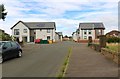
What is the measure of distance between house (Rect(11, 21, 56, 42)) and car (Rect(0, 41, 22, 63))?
7209 centimetres

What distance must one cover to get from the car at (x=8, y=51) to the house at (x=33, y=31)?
72.1 m

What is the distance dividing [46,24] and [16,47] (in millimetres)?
78606

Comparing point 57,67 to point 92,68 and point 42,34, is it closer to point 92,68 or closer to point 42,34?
point 92,68

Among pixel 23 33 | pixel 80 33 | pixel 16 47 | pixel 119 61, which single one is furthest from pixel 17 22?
pixel 119 61

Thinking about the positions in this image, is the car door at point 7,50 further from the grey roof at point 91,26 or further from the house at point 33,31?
the grey roof at point 91,26

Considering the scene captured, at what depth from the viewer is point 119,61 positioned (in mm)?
13938

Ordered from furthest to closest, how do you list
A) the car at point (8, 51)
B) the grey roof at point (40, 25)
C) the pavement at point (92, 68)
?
1. the grey roof at point (40, 25)
2. the car at point (8, 51)
3. the pavement at point (92, 68)

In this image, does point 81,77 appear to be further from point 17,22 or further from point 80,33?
point 80,33

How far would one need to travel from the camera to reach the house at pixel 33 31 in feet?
306

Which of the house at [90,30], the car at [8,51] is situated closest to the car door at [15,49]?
the car at [8,51]

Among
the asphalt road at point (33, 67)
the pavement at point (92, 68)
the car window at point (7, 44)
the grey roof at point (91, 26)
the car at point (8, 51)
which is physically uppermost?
the grey roof at point (91, 26)

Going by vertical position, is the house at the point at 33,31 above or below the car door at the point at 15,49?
above

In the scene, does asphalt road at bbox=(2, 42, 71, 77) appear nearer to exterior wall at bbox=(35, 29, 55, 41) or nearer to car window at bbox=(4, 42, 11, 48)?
car window at bbox=(4, 42, 11, 48)

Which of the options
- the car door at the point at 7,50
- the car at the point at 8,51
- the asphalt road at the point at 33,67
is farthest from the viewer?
the car door at the point at 7,50
